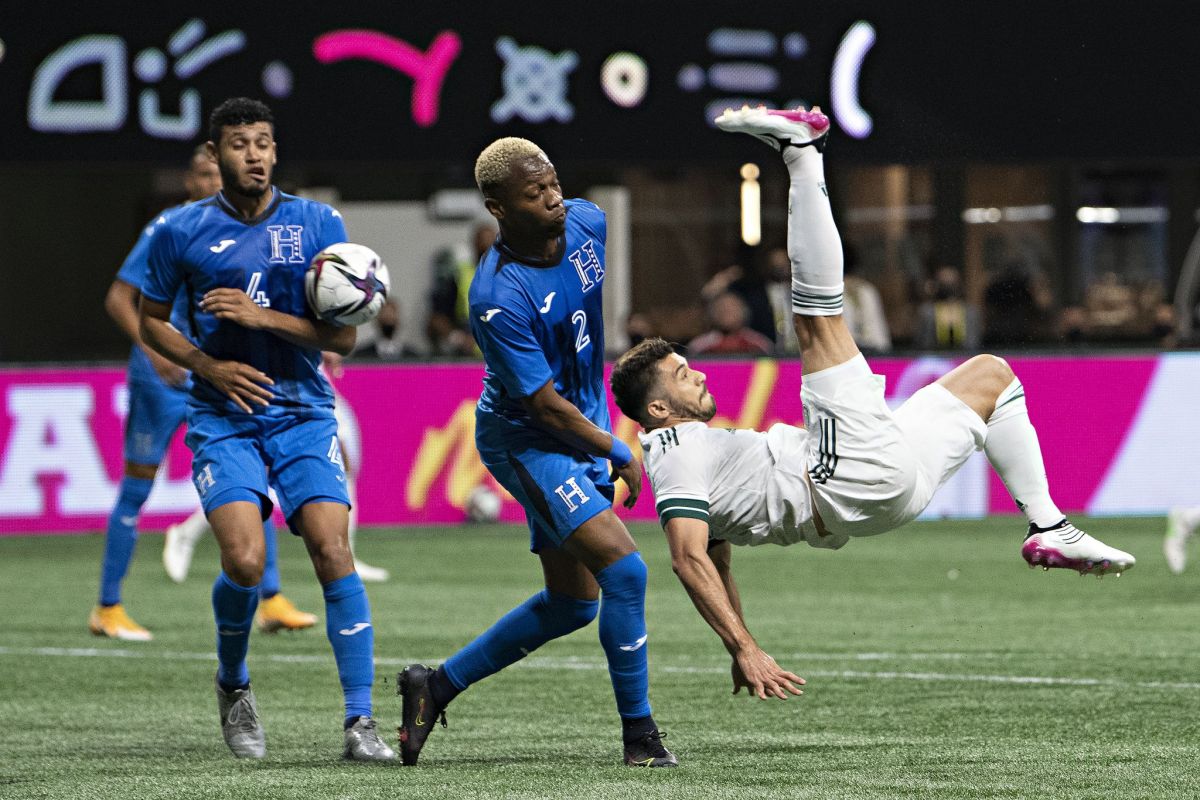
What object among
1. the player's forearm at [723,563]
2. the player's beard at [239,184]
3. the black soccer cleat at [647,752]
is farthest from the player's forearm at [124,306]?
the black soccer cleat at [647,752]

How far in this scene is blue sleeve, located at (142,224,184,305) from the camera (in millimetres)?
7332

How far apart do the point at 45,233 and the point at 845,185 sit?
8739 mm

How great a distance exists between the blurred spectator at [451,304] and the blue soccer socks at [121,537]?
6508 mm

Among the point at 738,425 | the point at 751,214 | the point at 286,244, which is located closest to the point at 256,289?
the point at 286,244

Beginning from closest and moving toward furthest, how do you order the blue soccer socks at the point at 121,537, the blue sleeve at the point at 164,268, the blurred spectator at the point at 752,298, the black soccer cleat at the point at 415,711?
1. the black soccer cleat at the point at 415,711
2. the blue sleeve at the point at 164,268
3. the blue soccer socks at the point at 121,537
4. the blurred spectator at the point at 752,298

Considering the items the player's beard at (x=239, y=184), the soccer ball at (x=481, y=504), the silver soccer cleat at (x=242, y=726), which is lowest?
the soccer ball at (x=481, y=504)

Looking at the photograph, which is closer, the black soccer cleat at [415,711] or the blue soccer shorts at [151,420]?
the black soccer cleat at [415,711]

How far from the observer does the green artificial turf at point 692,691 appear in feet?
21.2

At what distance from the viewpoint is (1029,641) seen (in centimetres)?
1017

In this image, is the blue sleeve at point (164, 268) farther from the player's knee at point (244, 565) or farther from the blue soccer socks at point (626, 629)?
the blue soccer socks at point (626, 629)

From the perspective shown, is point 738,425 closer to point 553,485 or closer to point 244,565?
point 244,565

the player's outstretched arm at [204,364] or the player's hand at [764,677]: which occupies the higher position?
the player's outstretched arm at [204,364]

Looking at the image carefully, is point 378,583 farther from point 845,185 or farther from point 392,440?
point 845,185

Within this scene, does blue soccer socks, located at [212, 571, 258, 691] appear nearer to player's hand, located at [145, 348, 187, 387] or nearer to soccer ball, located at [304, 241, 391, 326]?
soccer ball, located at [304, 241, 391, 326]
